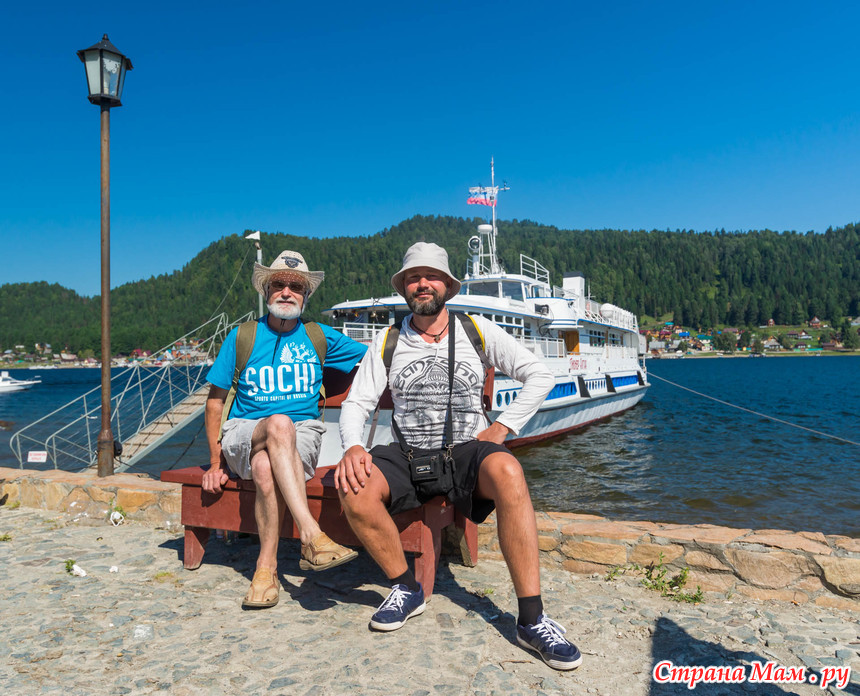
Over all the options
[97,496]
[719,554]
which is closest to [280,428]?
[719,554]

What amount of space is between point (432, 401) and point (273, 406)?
3.67 feet

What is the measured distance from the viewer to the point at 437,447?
3.15m

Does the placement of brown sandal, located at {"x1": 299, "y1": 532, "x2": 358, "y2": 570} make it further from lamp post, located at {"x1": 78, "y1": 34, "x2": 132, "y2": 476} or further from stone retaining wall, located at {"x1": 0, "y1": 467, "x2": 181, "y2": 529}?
lamp post, located at {"x1": 78, "y1": 34, "x2": 132, "y2": 476}

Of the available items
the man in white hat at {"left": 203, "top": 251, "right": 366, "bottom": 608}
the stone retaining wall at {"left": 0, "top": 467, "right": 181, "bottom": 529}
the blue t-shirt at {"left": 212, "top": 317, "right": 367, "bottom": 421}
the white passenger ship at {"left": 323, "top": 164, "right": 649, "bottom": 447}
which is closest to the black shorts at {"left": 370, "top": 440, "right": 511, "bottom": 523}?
the man in white hat at {"left": 203, "top": 251, "right": 366, "bottom": 608}

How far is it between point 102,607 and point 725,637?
3229mm

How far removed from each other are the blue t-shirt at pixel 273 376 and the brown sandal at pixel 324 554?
0.91 m

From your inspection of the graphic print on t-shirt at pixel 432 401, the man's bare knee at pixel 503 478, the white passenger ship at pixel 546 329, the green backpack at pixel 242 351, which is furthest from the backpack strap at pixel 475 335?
the white passenger ship at pixel 546 329

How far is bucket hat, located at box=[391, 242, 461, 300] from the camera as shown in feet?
10.8

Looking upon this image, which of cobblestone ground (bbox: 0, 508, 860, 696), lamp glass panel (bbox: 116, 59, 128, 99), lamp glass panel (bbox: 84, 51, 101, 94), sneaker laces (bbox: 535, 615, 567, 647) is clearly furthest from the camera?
lamp glass panel (bbox: 116, 59, 128, 99)

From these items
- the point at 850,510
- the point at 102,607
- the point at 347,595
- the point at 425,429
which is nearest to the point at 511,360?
the point at 425,429

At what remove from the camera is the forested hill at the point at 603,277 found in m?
133

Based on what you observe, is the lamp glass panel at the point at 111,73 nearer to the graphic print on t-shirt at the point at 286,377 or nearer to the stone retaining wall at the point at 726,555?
the graphic print on t-shirt at the point at 286,377

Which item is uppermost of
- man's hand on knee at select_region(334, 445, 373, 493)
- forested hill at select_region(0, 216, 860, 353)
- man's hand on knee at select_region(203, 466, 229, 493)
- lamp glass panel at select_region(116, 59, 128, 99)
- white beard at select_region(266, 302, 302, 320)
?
forested hill at select_region(0, 216, 860, 353)

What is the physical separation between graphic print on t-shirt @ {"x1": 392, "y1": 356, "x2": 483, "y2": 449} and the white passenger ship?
768 centimetres
